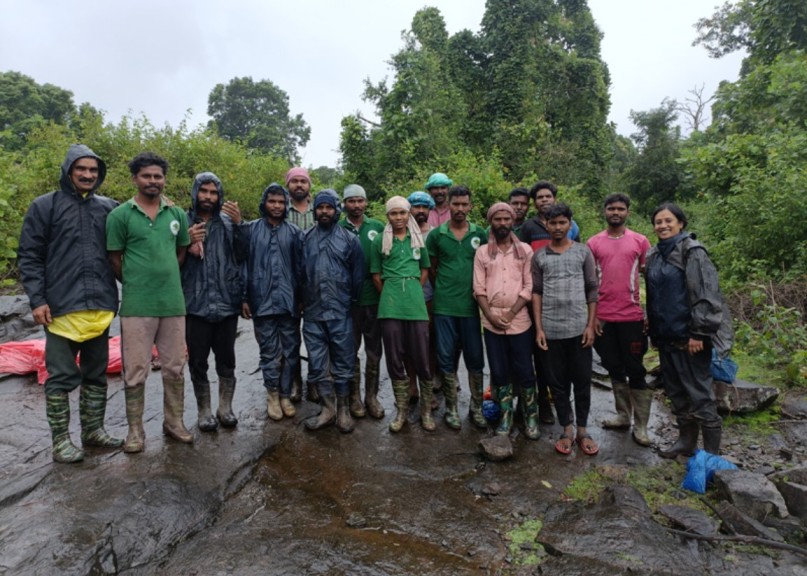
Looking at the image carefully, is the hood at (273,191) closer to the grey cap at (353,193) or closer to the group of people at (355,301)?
the group of people at (355,301)

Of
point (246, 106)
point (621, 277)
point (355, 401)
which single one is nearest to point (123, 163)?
point (355, 401)

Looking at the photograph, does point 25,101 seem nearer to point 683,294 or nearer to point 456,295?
point 456,295

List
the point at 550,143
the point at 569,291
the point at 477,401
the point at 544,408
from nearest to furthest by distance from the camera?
1. the point at 569,291
2. the point at 477,401
3. the point at 544,408
4. the point at 550,143

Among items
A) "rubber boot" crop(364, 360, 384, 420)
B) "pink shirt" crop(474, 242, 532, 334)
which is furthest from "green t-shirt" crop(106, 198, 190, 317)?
"pink shirt" crop(474, 242, 532, 334)

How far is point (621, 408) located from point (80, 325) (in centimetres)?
456

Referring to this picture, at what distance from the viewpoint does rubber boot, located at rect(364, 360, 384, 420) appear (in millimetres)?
4664

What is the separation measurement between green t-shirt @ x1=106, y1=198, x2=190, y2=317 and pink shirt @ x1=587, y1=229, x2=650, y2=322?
352cm

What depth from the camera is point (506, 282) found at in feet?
13.5

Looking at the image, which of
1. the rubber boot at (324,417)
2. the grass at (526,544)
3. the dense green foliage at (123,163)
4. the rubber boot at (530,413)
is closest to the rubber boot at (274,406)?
the rubber boot at (324,417)

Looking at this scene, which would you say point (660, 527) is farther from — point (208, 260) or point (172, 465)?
point (208, 260)

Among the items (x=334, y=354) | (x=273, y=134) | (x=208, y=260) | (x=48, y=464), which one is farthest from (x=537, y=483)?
(x=273, y=134)

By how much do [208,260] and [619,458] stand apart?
3794 millimetres

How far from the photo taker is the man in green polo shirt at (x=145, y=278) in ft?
11.8

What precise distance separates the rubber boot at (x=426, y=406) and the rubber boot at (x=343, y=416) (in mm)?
663
